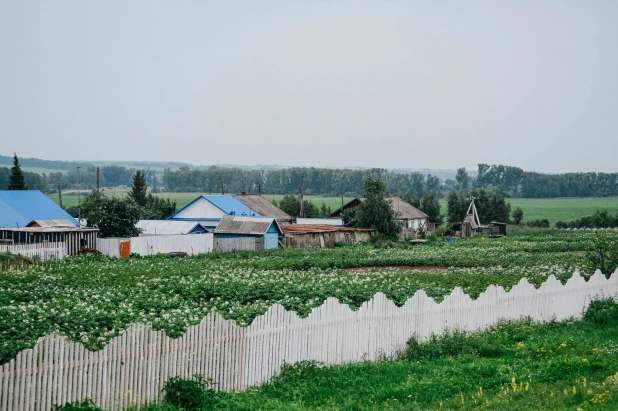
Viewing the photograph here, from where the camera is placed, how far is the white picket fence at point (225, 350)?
10.4 meters

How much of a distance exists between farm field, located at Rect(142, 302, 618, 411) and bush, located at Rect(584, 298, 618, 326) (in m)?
4.78

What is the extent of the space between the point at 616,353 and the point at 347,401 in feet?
22.3

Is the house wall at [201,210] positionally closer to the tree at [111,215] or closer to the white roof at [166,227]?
the white roof at [166,227]

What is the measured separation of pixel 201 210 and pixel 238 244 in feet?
70.6

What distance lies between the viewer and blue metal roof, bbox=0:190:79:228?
54.4 meters

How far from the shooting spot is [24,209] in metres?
58.1

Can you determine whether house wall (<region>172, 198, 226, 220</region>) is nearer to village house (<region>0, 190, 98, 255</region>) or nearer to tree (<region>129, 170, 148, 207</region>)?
village house (<region>0, 190, 98, 255</region>)

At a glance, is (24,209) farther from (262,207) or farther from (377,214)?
(377,214)

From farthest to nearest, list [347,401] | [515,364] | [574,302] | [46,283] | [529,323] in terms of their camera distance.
Result: [46,283], [574,302], [529,323], [515,364], [347,401]

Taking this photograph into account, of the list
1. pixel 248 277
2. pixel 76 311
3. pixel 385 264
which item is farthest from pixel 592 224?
pixel 76 311

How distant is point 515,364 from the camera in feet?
49.4

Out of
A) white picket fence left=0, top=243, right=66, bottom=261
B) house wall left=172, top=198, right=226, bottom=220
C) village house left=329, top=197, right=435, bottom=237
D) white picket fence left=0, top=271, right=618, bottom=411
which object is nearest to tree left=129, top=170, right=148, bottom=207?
house wall left=172, top=198, right=226, bottom=220

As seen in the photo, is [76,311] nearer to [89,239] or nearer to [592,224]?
[89,239]

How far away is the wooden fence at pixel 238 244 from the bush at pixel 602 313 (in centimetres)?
3179
